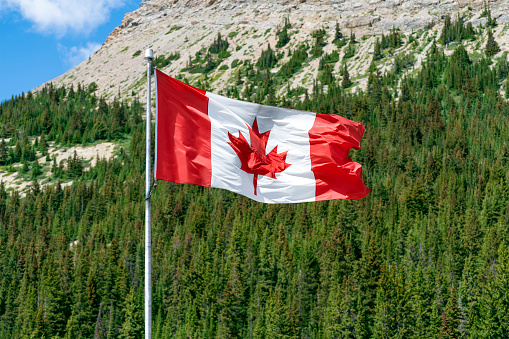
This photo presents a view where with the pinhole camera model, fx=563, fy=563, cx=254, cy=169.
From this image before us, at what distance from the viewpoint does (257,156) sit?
1792 centimetres

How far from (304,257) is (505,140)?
8780cm

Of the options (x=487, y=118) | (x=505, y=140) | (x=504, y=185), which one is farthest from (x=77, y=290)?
(x=487, y=118)

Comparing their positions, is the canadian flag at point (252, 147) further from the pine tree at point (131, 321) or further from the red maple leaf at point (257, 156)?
the pine tree at point (131, 321)

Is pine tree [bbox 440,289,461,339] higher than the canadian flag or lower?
lower

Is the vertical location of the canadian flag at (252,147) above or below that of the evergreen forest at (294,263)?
above

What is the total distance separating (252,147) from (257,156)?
35cm

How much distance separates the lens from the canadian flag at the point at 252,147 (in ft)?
52.1

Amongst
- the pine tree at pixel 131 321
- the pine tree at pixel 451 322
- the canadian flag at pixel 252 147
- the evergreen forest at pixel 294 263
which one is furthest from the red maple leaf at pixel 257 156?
the pine tree at pixel 131 321

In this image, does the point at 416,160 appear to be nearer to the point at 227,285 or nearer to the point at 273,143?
the point at 227,285

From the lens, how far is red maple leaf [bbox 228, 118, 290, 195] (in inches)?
689

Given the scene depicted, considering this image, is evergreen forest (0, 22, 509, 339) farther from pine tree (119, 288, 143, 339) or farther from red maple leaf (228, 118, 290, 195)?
red maple leaf (228, 118, 290, 195)

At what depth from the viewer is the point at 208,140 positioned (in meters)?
16.8

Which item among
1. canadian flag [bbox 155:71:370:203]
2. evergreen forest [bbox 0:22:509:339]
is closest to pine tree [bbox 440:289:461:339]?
evergreen forest [bbox 0:22:509:339]

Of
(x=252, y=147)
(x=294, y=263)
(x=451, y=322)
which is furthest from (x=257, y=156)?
(x=294, y=263)
